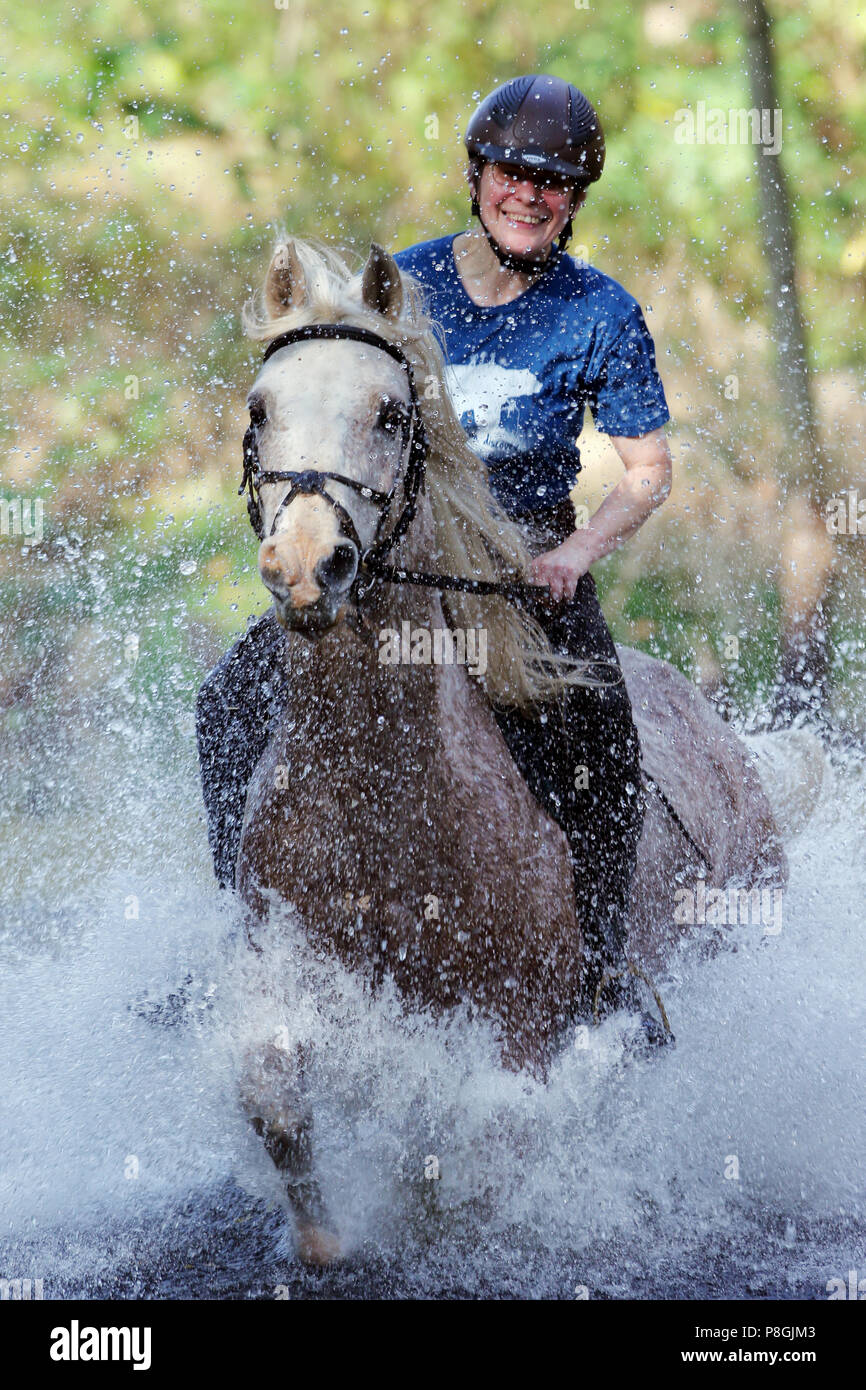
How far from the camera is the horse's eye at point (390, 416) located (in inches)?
101

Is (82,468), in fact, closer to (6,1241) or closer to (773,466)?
(773,466)

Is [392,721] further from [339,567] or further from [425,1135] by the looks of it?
[425,1135]

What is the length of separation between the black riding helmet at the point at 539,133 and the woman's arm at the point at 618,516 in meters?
0.56

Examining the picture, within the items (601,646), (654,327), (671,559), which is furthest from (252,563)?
(601,646)

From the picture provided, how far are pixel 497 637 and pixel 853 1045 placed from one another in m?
2.05

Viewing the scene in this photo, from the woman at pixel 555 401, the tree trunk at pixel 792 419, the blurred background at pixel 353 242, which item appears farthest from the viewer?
the blurred background at pixel 353 242

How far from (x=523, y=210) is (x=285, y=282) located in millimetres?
837

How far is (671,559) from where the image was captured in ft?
32.5

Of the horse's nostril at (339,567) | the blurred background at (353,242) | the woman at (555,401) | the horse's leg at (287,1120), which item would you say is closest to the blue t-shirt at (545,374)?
the woman at (555,401)

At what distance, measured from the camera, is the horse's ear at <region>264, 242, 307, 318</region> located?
275 centimetres

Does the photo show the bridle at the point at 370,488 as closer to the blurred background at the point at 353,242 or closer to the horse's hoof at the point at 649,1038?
the horse's hoof at the point at 649,1038

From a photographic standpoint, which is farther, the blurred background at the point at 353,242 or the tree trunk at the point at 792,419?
the blurred background at the point at 353,242

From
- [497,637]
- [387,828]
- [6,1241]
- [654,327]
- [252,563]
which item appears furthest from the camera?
[654,327]

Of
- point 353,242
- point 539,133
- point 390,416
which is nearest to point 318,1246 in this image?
point 390,416
